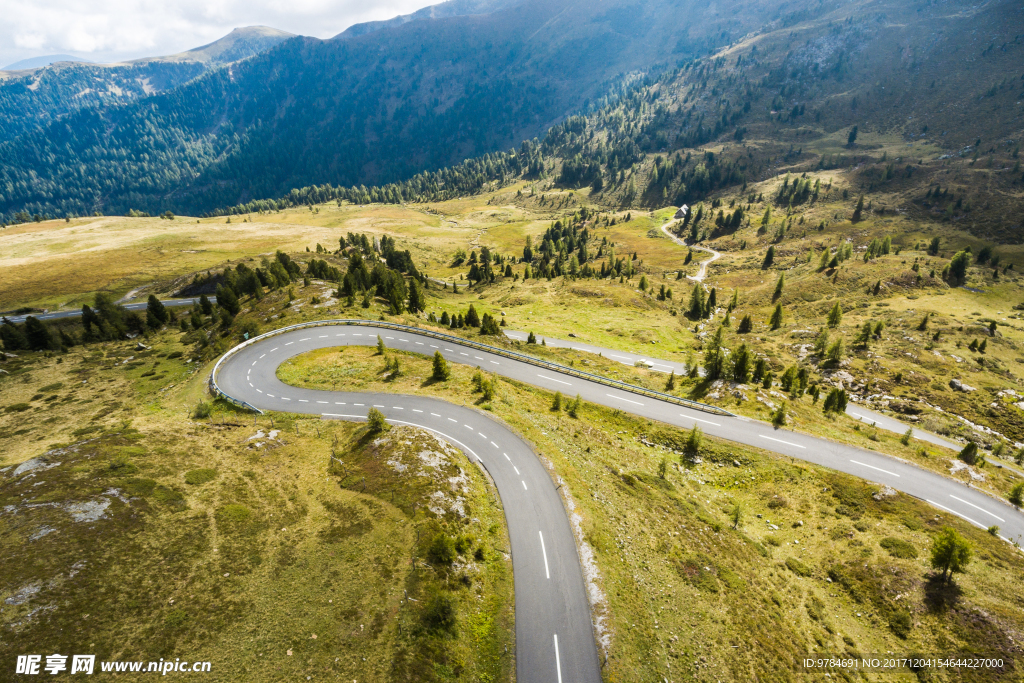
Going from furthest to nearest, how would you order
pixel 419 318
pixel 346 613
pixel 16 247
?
pixel 16 247 < pixel 419 318 < pixel 346 613

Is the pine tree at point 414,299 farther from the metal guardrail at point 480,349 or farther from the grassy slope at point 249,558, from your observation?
the grassy slope at point 249,558

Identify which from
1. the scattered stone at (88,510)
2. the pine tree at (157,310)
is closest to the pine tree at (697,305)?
the scattered stone at (88,510)

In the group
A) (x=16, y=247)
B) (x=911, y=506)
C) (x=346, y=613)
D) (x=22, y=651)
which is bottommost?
(x=16, y=247)

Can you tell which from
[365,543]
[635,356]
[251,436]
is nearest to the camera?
[365,543]

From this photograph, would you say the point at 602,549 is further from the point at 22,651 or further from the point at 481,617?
the point at 22,651

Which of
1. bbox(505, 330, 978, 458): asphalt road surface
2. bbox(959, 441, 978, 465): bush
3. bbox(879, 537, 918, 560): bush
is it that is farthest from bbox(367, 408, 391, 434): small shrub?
bbox(959, 441, 978, 465): bush

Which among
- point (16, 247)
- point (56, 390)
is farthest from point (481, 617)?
point (16, 247)

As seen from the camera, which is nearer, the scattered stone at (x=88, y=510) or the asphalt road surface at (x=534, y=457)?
the asphalt road surface at (x=534, y=457)
